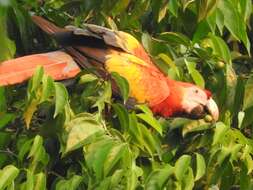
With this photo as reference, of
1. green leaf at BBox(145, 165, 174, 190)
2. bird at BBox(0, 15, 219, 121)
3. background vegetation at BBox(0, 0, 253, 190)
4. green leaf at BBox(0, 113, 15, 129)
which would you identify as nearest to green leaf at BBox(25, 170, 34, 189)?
background vegetation at BBox(0, 0, 253, 190)

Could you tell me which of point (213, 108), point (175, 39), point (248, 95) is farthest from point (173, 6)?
point (213, 108)

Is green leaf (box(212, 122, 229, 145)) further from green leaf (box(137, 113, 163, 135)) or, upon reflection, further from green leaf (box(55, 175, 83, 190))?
green leaf (box(55, 175, 83, 190))

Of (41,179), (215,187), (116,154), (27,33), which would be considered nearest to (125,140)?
(116,154)

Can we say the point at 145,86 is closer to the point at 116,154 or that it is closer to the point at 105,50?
the point at 105,50

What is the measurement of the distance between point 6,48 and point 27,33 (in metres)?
0.28

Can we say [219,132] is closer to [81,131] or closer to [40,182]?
[81,131]

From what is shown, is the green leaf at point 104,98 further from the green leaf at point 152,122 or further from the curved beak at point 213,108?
the curved beak at point 213,108

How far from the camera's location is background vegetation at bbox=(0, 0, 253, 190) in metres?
2.11

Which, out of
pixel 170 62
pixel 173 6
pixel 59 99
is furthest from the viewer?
pixel 170 62

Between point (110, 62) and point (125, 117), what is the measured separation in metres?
0.72

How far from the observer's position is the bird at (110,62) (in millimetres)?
2738

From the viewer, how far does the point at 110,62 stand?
290 centimetres

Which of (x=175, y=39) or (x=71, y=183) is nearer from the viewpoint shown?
(x=71, y=183)

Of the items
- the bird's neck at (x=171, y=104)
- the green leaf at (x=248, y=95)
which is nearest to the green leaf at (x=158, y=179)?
the green leaf at (x=248, y=95)
